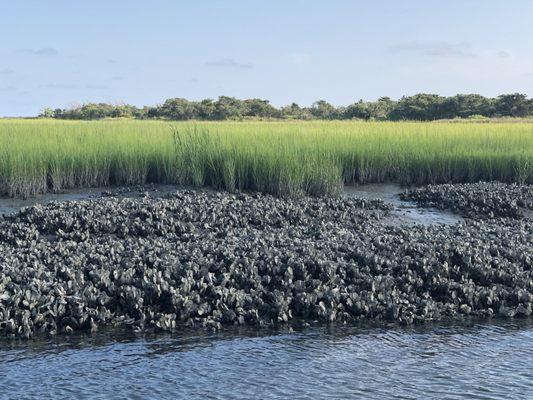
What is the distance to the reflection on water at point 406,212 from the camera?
1199 centimetres

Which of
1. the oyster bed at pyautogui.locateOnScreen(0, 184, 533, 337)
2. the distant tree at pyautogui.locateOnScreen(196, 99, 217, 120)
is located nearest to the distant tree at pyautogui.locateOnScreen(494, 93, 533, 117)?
the distant tree at pyautogui.locateOnScreen(196, 99, 217, 120)

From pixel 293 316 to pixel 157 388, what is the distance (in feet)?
6.76

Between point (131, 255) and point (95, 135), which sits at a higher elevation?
point (95, 135)

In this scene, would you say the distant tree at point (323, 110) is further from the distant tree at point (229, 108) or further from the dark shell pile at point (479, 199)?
the dark shell pile at point (479, 199)

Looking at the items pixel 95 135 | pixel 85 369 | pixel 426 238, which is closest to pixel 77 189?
pixel 95 135

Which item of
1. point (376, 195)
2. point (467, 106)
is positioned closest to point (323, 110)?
point (467, 106)

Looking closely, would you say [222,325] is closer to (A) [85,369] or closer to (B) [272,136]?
(A) [85,369]

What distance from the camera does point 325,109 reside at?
184 ft

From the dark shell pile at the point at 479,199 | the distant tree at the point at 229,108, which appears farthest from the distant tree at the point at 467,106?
the dark shell pile at the point at 479,199

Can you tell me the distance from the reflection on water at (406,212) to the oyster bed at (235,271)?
1.47m

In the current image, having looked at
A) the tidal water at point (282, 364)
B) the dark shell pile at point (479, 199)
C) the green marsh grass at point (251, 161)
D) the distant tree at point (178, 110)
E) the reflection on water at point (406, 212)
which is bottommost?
the tidal water at point (282, 364)

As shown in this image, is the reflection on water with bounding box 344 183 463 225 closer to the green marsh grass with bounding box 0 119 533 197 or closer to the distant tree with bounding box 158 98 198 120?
the green marsh grass with bounding box 0 119 533 197

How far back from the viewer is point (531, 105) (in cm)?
4819

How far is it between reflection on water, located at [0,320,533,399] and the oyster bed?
0.30 metres
